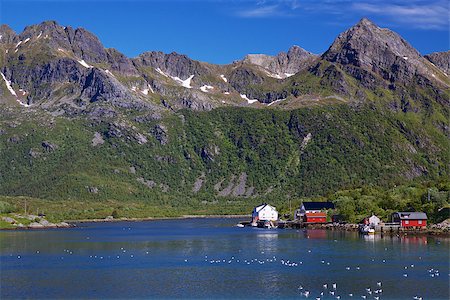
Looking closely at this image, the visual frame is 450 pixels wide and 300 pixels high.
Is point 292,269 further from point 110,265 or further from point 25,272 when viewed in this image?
point 25,272

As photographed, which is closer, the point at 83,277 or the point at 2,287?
the point at 2,287

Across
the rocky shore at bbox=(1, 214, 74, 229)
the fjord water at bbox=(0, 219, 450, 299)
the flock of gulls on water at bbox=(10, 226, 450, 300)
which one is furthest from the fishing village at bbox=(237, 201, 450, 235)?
the rocky shore at bbox=(1, 214, 74, 229)

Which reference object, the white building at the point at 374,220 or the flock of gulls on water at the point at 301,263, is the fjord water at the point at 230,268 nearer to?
the flock of gulls on water at the point at 301,263

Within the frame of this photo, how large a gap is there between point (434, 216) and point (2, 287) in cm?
8833

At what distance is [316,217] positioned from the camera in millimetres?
172750

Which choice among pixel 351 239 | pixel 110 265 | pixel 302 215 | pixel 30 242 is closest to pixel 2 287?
pixel 110 265

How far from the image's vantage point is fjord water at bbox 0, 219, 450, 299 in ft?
223

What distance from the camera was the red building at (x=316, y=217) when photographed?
172 meters

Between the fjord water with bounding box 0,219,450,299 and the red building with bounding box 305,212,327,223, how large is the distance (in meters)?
44.3

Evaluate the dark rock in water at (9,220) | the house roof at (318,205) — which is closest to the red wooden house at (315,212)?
the house roof at (318,205)

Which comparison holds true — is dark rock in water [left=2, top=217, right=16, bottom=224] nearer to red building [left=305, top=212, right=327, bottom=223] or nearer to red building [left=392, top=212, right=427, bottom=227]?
red building [left=305, top=212, right=327, bottom=223]

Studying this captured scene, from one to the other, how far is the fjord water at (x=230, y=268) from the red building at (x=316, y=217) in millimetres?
44320

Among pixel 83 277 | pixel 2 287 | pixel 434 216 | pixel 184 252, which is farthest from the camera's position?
pixel 434 216

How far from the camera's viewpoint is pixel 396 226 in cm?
13738
